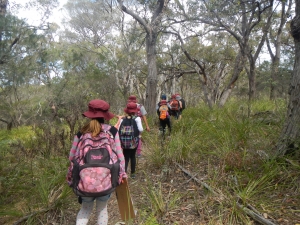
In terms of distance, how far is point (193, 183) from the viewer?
151 inches

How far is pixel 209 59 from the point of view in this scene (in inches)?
735

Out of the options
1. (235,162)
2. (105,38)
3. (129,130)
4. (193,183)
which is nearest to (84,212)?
(129,130)

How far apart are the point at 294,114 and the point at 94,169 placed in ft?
10.2

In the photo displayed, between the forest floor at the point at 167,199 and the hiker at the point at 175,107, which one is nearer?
the forest floor at the point at 167,199

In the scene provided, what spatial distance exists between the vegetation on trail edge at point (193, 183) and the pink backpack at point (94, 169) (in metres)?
0.70

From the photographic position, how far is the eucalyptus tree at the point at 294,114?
3416mm

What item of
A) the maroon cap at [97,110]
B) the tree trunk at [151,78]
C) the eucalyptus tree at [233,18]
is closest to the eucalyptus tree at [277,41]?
the eucalyptus tree at [233,18]

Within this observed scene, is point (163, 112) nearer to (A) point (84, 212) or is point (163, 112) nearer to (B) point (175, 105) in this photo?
(B) point (175, 105)

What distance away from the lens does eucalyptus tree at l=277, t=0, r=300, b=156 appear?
3.42 metres

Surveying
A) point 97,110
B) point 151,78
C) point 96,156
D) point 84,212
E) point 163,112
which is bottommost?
point 84,212

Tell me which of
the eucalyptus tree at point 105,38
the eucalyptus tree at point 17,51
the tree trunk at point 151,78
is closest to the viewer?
the eucalyptus tree at point 17,51

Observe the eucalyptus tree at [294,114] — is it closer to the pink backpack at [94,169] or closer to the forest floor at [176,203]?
the forest floor at [176,203]

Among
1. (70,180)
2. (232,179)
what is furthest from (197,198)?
(70,180)

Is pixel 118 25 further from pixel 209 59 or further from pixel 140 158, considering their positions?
pixel 140 158
